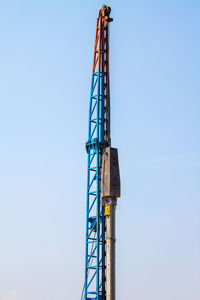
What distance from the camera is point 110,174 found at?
188 feet

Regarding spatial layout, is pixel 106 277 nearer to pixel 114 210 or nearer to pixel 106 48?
pixel 114 210

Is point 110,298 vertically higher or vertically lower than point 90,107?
lower

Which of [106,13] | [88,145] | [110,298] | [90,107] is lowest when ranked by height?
[110,298]

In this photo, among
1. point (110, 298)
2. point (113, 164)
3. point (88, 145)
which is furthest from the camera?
point (88, 145)

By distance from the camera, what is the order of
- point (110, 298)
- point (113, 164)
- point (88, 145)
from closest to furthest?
point (110, 298)
point (113, 164)
point (88, 145)

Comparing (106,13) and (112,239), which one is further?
(106,13)

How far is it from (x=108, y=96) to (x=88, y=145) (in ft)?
20.0

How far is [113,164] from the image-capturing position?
191ft

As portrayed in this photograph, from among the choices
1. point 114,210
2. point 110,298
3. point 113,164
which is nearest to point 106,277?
point 110,298

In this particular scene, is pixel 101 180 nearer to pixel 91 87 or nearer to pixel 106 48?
pixel 91 87

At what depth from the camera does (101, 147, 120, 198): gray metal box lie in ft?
187

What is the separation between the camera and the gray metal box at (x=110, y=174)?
56.9m

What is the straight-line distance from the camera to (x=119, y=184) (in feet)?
189

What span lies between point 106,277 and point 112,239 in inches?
146
